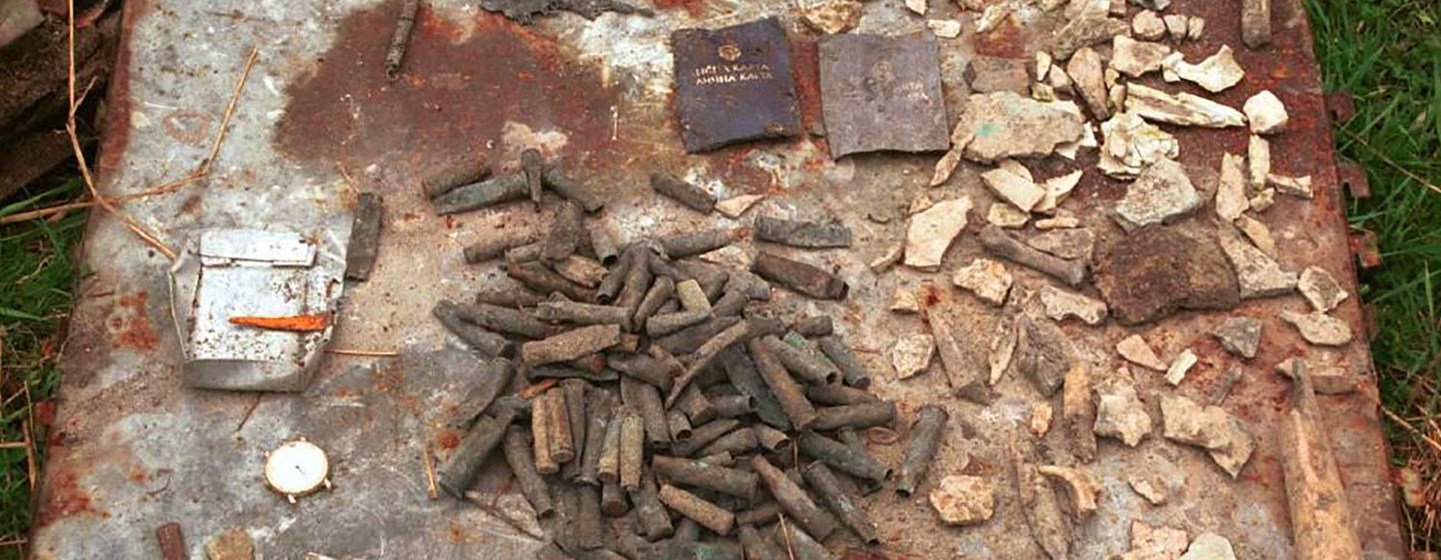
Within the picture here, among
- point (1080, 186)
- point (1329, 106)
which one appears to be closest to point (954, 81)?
point (1080, 186)

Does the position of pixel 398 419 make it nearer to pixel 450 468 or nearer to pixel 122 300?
pixel 450 468

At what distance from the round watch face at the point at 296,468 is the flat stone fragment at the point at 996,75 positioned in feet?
8.53

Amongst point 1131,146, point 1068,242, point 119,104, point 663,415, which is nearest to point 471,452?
point 663,415

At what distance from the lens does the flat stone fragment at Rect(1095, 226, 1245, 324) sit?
481 cm

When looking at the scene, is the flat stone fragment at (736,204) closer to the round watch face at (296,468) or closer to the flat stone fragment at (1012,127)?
the flat stone fragment at (1012,127)

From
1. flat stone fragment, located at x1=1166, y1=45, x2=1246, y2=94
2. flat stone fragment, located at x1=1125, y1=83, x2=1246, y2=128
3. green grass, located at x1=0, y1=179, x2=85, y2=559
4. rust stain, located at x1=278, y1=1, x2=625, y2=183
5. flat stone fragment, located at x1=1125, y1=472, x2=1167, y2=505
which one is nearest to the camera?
flat stone fragment, located at x1=1125, y1=472, x2=1167, y2=505

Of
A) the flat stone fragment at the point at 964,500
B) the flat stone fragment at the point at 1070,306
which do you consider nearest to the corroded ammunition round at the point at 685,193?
the flat stone fragment at the point at 1070,306

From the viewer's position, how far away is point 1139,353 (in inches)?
186

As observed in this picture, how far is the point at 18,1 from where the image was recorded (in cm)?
503

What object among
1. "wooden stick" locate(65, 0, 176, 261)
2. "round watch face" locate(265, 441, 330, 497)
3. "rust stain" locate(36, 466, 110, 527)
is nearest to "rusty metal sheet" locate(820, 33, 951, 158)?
"round watch face" locate(265, 441, 330, 497)

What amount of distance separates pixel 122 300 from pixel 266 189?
0.59 meters

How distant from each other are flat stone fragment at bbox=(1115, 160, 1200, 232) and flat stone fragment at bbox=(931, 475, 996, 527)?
1148 mm

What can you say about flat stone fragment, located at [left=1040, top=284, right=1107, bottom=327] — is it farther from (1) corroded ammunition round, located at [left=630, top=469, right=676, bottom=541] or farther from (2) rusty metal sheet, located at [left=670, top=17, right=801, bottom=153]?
(1) corroded ammunition round, located at [left=630, top=469, right=676, bottom=541]

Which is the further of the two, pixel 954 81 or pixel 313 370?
pixel 954 81
